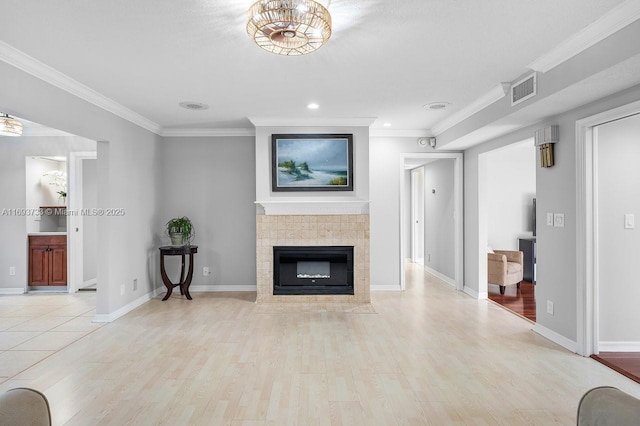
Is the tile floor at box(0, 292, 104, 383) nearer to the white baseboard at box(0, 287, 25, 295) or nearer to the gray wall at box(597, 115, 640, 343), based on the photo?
the white baseboard at box(0, 287, 25, 295)

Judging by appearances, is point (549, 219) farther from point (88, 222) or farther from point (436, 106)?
point (88, 222)

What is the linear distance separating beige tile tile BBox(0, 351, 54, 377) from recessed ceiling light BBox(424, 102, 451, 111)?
470cm

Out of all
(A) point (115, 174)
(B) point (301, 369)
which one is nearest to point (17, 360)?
(A) point (115, 174)

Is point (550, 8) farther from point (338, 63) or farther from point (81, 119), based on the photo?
point (81, 119)

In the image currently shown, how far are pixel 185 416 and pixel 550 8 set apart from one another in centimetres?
338

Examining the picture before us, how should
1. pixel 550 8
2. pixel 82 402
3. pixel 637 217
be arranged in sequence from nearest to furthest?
1. pixel 550 8
2. pixel 82 402
3. pixel 637 217

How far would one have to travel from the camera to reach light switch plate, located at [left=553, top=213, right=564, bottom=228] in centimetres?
349

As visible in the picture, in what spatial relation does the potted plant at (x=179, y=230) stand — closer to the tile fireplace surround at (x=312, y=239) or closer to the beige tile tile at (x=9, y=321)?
the tile fireplace surround at (x=312, y=239)

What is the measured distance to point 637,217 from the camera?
10.8ft

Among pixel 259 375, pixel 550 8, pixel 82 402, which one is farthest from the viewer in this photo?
pixel 259 375

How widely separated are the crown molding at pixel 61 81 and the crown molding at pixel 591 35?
411 cm

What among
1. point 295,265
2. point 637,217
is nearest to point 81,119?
point 295,265

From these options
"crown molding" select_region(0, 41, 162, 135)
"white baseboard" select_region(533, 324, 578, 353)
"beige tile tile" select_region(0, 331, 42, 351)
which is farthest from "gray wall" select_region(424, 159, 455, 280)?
"beige tile tile" select_region(0, 331, 42, 351)

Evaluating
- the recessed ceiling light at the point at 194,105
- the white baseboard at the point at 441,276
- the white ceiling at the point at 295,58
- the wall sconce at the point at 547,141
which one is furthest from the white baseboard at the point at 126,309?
the wall sconce at the point at 547,141
